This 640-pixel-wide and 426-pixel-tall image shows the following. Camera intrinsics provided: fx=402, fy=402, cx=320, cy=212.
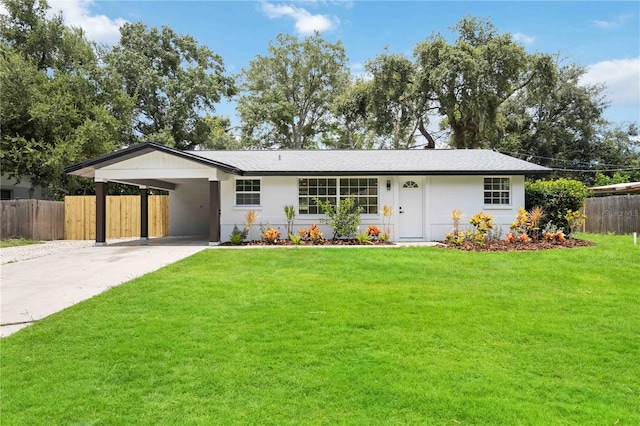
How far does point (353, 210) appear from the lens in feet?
47.8

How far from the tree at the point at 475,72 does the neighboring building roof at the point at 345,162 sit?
31.8 feet

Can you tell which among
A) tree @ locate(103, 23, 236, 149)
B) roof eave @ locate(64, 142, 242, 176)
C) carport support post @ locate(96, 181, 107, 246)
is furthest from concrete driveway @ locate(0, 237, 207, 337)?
tree @ locate(103, 23, 236, 149)

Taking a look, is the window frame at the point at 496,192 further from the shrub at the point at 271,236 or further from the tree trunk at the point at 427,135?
the tree trunk at the point at 427,135

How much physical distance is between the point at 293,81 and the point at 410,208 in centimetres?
2433

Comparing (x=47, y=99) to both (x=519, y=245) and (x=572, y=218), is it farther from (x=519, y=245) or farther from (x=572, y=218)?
(x=572, y=218)

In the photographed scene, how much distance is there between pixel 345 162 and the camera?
15406 mm

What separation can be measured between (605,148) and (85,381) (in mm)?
37942

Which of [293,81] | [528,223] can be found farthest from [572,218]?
[293,81]

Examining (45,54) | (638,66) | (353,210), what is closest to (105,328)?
(353,210)

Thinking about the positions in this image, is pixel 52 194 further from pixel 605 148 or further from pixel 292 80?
pixel 605 148

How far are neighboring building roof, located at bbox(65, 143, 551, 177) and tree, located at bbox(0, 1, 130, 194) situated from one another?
277 inches

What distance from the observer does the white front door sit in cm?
1467

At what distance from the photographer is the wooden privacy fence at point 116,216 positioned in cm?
1736

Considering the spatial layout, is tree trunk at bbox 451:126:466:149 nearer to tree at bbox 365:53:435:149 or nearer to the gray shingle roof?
tree at bbox 365:53:435:149
